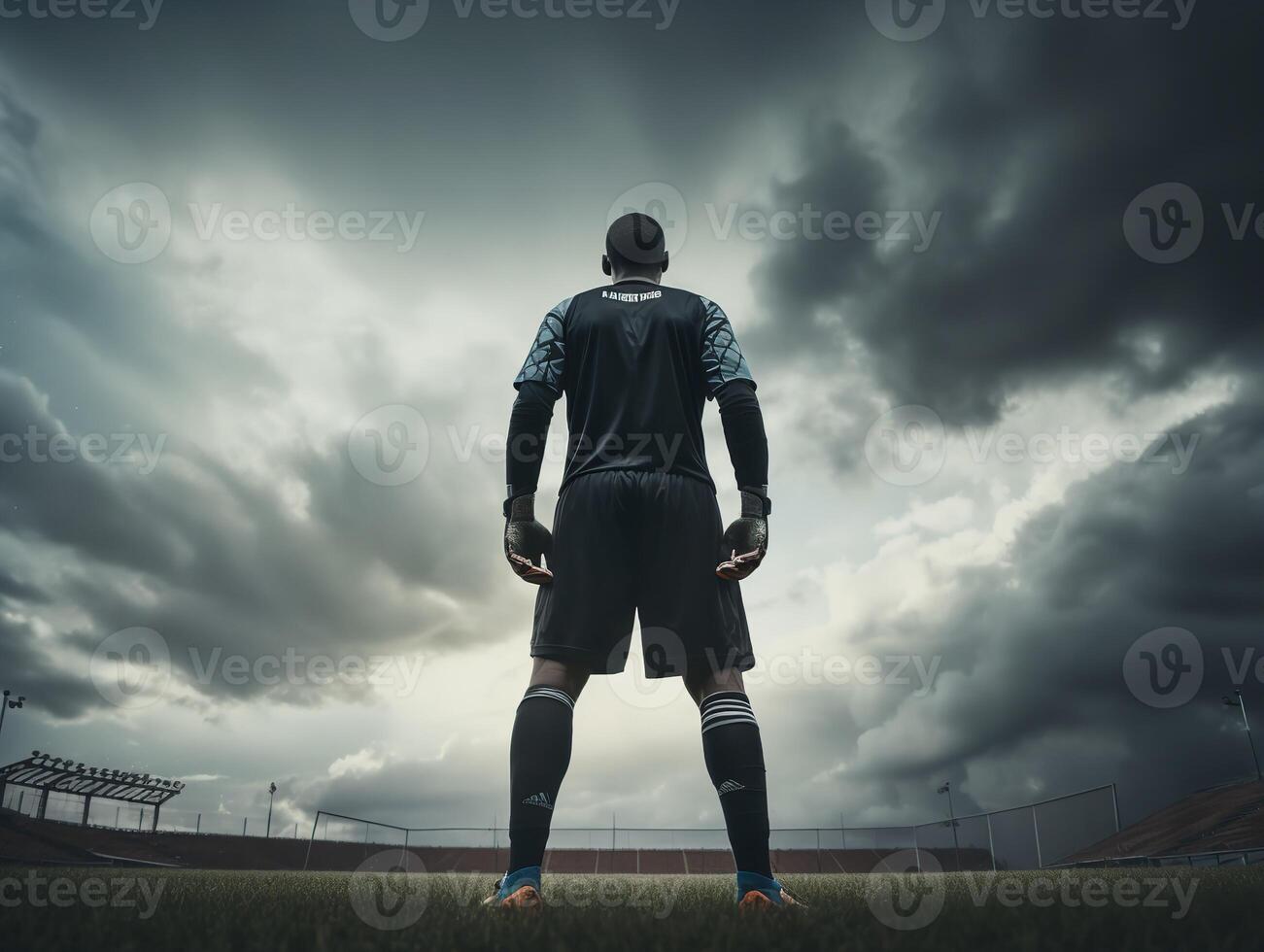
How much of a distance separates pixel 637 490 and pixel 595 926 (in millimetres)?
1697

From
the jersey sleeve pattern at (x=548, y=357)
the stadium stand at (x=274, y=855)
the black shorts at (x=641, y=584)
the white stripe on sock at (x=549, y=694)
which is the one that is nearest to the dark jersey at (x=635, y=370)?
the jersey sleeve pattern at (x=548, y=357)

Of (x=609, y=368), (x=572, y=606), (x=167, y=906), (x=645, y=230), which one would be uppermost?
(x=645, y=230)

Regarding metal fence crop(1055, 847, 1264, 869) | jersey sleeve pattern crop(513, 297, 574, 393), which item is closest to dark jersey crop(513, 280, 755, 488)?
jersey sleeve pattern crop(513, 297, 574, 393)

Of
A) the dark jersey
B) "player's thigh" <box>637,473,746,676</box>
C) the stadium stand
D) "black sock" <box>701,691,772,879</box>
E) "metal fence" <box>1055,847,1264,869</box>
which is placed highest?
the dark jersey

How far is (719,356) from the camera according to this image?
12.0 ft

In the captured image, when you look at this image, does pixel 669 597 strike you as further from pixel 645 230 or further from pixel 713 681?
pixel 645 230

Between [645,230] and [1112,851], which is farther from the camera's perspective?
[1112,851]

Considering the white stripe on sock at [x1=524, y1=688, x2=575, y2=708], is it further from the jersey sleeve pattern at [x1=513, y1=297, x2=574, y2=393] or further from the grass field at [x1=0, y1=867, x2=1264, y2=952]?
the jersey sleeve pattern at [x1=513, y1=297, x2=574, y2=393]

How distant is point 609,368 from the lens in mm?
3549

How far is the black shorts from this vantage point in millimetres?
3049

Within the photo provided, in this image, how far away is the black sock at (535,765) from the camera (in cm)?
277

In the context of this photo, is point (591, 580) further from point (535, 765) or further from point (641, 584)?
point (535, 765)

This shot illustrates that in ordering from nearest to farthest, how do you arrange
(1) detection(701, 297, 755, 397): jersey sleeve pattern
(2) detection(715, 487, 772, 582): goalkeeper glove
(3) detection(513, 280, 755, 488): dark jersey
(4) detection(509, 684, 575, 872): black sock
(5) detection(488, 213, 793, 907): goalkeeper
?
1. (4) detection(509, 684, 575, 872): black sock
2. (5) detection(488, 213, 793, 907): goalkeeper
3. (2) detection(715, 487, 772, 582): goalkeeper glove
4. (3) detection(513, 280, 755, 488): dark jersey
5. (1) detection(701, 297, 755, 397): jersey sleeve pattern

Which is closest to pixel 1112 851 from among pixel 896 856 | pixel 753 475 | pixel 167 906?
pixel 896 856
